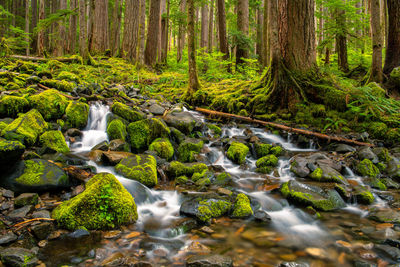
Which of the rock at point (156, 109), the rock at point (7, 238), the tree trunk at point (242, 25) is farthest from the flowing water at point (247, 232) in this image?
the tree trunk at point (242, 25)

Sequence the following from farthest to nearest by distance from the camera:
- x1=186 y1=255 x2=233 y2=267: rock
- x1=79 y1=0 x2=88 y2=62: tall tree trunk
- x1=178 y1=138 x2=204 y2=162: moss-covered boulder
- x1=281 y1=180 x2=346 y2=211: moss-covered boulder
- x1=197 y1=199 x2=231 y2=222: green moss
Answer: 1. x1=79 y1=0 x2=88 y2=62: tall tree trunk
2. x1=178 y1=138 x2=204 y2=162: moss-covered boulder
3. x1=281 y1=180 x2=346 y2=211: moss-covered boulder
4. x1=197 y1=199 x2=231 y2=222: green moss
5. x1=186 y1=255 x2=233 y2=267: rock

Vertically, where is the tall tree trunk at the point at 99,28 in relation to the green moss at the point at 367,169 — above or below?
above

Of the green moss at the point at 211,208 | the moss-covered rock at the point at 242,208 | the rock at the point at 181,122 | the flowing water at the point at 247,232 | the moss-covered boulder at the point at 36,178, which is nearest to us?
the flowing water at the point at 247,232

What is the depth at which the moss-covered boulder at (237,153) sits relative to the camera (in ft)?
20.2

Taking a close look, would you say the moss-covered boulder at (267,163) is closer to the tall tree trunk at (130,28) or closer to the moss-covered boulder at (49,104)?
the moss-covered boulder at (49,104)

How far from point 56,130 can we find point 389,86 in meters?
10.3

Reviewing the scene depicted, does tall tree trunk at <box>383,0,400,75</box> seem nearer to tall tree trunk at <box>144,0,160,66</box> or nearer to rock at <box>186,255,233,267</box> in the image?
rock at <box>186,255,233,267</box>

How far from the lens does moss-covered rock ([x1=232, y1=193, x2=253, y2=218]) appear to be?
150 inches

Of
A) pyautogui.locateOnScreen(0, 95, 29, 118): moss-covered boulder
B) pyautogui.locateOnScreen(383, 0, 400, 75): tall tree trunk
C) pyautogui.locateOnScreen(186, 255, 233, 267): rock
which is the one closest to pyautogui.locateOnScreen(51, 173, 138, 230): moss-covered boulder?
pyautogui.locateOnScreen(186, 255, 233, 267): rock

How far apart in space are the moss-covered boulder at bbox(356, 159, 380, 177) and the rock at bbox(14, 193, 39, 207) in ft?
19.8

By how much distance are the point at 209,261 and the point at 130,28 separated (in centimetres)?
1612

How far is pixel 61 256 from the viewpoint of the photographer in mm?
2609

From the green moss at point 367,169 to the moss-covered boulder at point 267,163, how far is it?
5.76 feet

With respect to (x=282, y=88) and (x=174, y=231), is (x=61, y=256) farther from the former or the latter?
(x=282, y=88)
